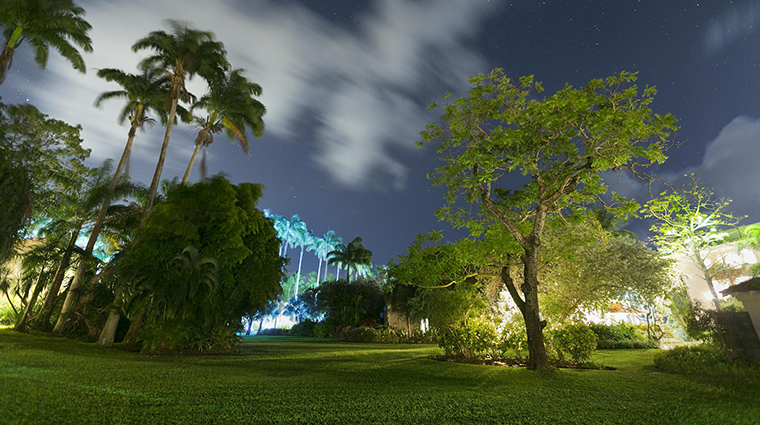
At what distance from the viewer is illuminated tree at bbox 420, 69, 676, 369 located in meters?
8.80

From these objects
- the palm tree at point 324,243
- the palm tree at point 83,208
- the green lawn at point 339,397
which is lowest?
the green lawn at point 339,397

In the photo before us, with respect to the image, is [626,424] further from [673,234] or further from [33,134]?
[33,134]

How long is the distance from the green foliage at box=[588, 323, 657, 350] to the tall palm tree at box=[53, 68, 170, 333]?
25.6 metres

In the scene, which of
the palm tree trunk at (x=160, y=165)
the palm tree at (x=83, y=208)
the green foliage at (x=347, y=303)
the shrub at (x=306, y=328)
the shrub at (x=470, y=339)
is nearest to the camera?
the shrub at (x=470, y=339)

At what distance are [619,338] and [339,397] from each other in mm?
20188

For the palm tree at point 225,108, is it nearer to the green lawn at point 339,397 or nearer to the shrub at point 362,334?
the green lawn at point 339,397

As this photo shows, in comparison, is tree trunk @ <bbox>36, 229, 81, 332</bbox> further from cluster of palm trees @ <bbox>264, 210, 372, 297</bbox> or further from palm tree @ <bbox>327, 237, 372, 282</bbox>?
palm tree @ <bbox>327, 237, 372, 282</bbox>

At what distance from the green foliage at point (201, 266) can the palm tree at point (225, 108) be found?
6.28 m

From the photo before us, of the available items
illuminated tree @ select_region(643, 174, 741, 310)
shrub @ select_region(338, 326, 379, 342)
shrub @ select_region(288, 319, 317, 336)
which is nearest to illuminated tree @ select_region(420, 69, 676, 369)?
illuminated tree @ select_region(643, 174, 741, 310)

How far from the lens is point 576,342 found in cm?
1009

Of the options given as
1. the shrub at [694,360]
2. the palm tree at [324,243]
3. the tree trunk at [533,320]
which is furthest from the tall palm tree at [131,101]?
the palm tree at [324,243]

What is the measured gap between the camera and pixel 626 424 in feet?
13.8

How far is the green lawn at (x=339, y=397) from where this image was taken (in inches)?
150

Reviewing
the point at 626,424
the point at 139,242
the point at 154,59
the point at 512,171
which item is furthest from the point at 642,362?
the point at 154,59
